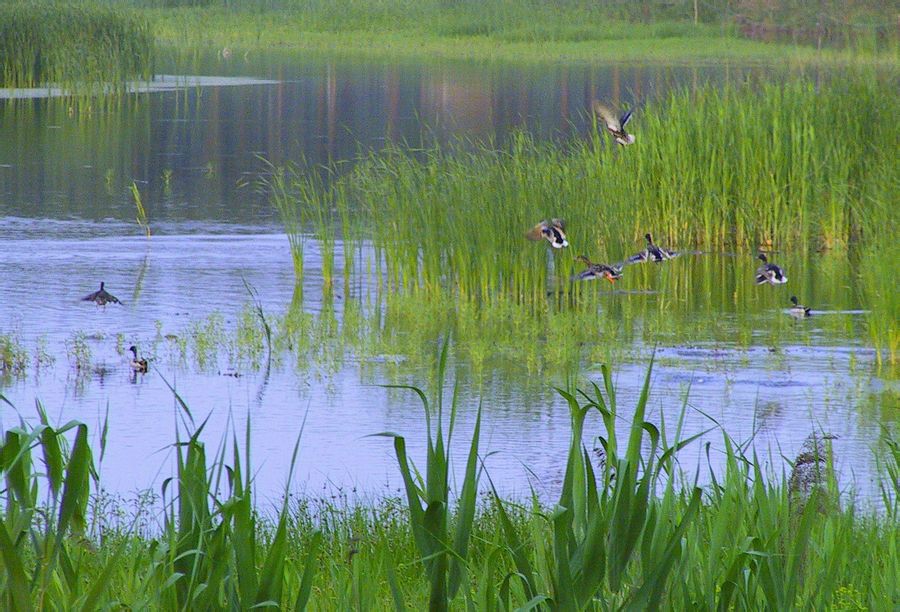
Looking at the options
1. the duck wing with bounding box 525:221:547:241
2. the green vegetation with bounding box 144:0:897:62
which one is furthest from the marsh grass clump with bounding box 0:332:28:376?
the green vegetation with bounding box 144:0:897:62

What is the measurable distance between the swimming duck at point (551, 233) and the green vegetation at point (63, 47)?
51.5 ft

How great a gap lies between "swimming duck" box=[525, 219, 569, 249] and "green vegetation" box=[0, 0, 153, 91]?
51.5ft

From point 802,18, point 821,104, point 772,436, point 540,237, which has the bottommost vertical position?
point 772,436

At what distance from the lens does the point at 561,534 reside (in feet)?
8.11

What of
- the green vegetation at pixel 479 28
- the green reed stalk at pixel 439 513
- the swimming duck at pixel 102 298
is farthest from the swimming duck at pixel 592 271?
the green vegetation at pixel 479 28

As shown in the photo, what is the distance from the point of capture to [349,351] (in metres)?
7.30

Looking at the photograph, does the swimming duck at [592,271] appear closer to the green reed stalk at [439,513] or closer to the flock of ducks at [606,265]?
the flock of ducks at [606,265]

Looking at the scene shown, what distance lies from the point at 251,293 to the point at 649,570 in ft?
19.9

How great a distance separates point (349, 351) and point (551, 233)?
135 cm

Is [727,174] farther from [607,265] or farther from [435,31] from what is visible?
[435,31]

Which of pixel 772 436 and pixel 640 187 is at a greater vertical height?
pixel 640 187

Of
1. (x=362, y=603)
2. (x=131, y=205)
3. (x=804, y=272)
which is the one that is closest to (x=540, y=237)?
(x=804, y=272)

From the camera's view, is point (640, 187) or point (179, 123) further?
point (179, 123)

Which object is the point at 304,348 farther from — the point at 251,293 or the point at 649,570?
the point at 649,570
